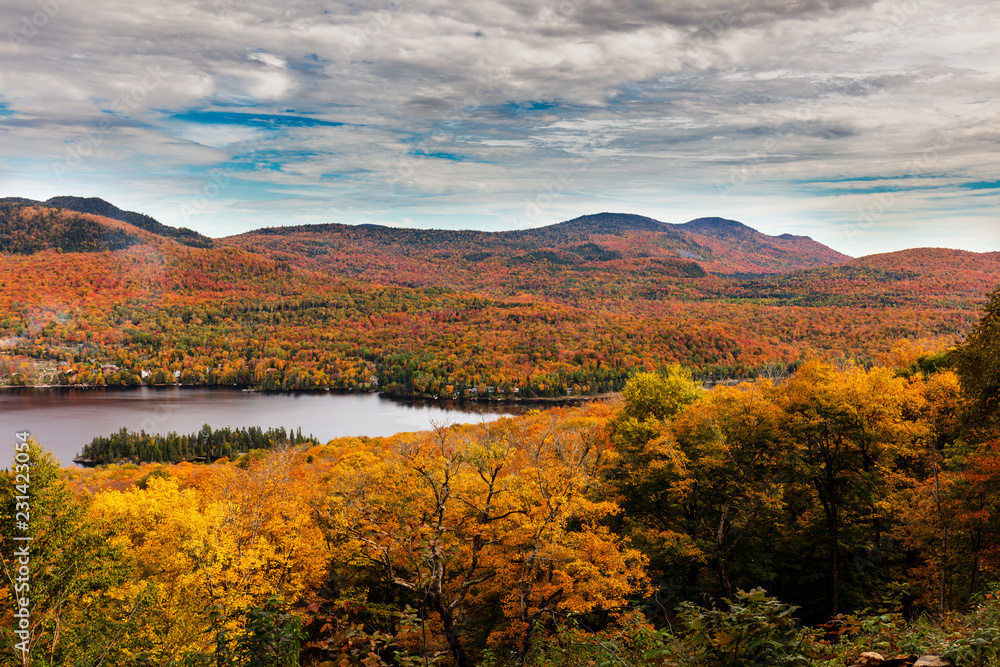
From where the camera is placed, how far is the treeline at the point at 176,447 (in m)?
103

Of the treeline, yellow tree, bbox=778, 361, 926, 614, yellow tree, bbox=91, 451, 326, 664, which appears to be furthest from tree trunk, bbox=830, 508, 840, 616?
the treeline

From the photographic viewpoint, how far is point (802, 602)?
75.3ft

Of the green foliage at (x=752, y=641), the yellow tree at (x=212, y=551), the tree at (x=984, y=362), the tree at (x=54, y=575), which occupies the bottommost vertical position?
the yellow tree at (x=212, y=551)

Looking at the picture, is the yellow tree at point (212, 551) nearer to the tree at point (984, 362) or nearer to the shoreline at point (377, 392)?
the tree at point (984, 362)

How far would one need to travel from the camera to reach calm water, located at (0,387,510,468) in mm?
122700

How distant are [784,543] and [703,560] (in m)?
3.94

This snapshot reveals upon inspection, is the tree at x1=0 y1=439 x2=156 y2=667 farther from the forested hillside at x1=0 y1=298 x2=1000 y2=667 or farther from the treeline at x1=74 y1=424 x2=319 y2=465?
the treeline at x1=74 y1=424 x2=319 y2=465

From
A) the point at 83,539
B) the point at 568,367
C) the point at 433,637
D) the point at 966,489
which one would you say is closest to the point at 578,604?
the point at 433,637

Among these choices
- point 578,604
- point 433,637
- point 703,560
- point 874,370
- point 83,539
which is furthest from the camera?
point 874,370

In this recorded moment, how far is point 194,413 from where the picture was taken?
145 metres

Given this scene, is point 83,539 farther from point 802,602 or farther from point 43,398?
point 43,398

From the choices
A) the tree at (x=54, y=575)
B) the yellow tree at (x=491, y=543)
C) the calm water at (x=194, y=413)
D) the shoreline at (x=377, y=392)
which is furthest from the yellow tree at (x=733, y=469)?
the shoreline at (x=377, y=392)

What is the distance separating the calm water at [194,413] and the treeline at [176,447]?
5.66 meters

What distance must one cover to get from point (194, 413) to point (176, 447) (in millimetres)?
45369
